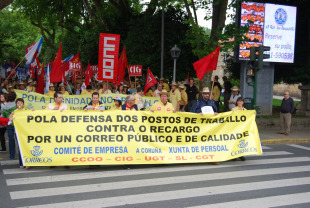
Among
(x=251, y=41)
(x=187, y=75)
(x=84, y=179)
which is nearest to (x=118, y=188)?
(x=84, y=179)

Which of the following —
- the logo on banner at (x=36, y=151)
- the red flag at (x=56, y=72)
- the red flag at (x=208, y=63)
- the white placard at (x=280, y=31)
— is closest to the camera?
the logo on banner at (x=36, y=151)

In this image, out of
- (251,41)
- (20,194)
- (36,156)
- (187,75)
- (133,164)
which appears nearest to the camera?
(20,194)

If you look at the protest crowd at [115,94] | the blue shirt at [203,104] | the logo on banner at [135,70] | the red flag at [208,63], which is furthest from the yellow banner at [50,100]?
the blue shirt at [203,104]

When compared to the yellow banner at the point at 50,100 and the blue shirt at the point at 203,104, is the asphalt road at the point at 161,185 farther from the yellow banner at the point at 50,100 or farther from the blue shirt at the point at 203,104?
the yellow banner at the point at 50,100

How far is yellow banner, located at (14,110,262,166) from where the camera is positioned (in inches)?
304

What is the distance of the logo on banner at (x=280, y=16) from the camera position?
19.0m

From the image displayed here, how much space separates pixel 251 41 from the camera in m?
18.4

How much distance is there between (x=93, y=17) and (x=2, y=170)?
20.6 metres

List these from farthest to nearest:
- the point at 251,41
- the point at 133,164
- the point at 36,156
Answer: the point at 251,41, the point at 133,164, the point at 36,156

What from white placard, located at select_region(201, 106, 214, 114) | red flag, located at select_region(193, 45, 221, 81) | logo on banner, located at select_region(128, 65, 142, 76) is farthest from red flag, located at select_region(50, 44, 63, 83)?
white placard, located at select_region(201, 106, 214, 114)

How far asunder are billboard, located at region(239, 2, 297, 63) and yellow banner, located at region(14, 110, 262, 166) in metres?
10.5

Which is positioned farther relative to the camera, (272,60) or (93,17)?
(93,17)

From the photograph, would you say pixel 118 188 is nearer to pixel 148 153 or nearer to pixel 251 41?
pixel 148 153

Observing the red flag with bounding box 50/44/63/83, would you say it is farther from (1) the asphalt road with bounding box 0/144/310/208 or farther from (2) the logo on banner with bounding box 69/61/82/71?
(1) the asphalt road with bounding box 0/144/310/208
